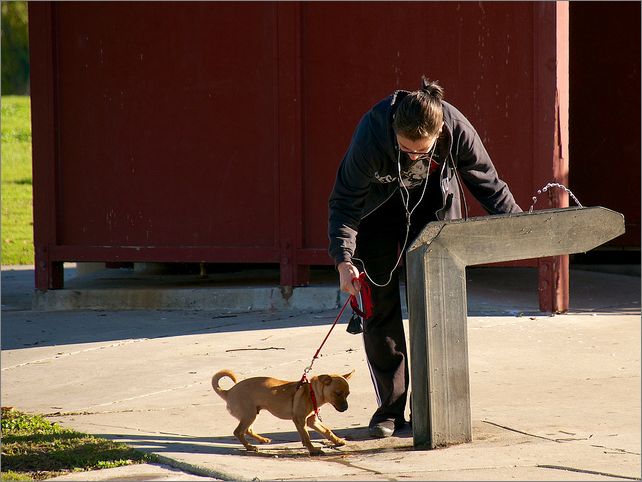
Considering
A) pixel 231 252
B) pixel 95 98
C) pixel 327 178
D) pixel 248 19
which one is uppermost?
pixel 248 19

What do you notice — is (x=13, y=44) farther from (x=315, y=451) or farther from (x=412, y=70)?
Answer: (x=315, y=451)

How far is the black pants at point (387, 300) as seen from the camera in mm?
5668

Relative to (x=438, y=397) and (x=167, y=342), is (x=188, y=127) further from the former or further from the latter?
(x=438, y=397)

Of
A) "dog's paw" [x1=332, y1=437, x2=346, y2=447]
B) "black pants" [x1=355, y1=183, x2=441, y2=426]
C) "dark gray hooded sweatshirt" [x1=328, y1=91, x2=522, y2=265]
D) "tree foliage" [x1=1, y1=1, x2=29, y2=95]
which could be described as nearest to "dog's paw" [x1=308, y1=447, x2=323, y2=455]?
"dog's paw" [x1=332, y1=437, x2=346, y2=447]

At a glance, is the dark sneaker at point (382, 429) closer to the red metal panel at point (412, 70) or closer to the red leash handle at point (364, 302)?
the red leash handle at point (364, 302)

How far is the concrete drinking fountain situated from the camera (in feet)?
16.8

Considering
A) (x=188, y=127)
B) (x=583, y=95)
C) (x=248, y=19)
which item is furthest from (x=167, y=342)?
(x=583, y=95)

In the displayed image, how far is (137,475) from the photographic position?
4.93 m

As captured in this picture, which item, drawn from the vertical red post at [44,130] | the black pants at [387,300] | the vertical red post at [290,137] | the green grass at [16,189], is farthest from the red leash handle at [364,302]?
the green grass at [16,189]

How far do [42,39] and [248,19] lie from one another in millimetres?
1934

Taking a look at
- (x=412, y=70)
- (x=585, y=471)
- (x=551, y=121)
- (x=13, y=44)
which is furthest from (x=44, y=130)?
(x=13, y=44)

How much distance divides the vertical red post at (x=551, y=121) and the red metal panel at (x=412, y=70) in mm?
121

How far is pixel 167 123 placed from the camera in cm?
964

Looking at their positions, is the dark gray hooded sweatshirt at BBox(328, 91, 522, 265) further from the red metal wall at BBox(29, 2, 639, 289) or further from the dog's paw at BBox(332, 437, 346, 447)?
the red metal wall at BBox(29, 2, 639, 289)
